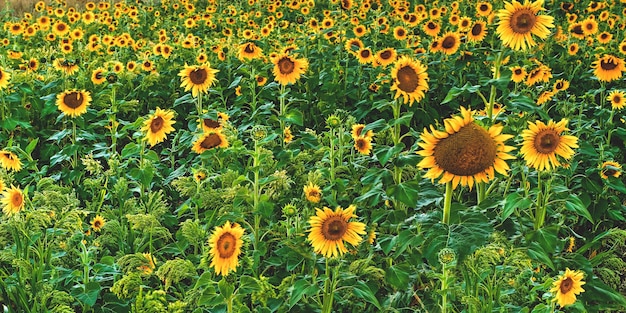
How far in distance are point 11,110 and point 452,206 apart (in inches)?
141

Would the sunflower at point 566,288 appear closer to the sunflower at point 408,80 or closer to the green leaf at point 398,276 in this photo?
the green leaf at point 398,276

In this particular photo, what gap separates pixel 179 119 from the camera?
5465 millimetres

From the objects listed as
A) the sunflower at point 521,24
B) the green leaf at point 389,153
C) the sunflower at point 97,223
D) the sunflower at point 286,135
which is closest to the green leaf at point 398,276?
the green leaf at point 389,153

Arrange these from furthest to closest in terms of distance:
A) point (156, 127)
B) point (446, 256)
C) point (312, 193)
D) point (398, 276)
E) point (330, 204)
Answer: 1. point (156, 127)
2. point (330, 204)
3. point (312, 193)
4. point (398, 276)
5. point (446, 256)

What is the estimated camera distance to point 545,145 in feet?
9.20

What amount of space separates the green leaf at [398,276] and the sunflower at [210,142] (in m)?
1.30

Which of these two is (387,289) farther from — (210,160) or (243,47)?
(243,47)

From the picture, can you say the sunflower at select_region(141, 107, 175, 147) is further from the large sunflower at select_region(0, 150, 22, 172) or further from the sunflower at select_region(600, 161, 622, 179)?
the sunflower at select_region(600, 161, 622, 179)

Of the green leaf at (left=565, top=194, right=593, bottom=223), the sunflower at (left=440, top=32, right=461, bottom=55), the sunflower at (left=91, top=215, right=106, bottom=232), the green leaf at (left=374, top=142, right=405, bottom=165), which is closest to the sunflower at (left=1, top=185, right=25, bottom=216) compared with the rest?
the sunflower at (left=91, top=215, right=106, bottom=232)

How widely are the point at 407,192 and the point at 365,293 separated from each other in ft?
1.55

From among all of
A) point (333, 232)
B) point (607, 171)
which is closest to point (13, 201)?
point (333, 232)

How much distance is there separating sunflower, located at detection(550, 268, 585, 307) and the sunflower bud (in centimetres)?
43

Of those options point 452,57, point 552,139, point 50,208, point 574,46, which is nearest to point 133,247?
point 50,208

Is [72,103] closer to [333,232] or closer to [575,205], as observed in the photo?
[333,232]
